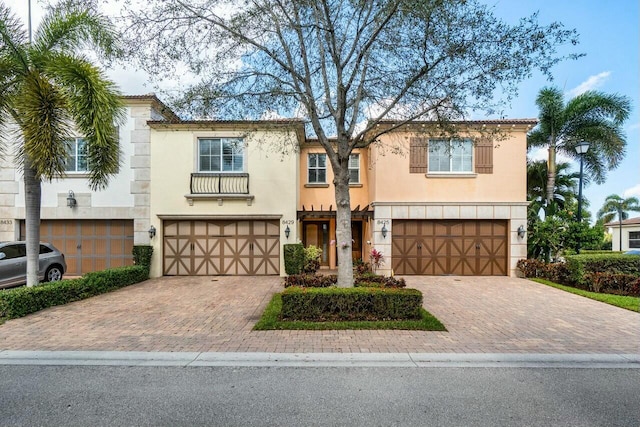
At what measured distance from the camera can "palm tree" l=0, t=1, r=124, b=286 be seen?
6738 millimetres

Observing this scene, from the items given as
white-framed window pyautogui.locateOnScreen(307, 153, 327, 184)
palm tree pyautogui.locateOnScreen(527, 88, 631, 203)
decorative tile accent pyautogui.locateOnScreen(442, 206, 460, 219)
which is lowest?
decorative tile accent pyautogui.locateOnScreen(442, 206, 460, 219)

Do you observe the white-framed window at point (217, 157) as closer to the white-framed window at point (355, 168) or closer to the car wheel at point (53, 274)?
the white-framed window at point (355, 168)

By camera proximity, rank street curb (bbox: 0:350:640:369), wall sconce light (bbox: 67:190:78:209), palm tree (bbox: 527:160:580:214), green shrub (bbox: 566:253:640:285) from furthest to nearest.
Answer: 1. palm tree (bbox: 527:160:580:214)
2. wall sconce light (bbox: 67:190:78:209)
3. green shrub (bbox: 566:253:640:285)
4. street curb (bbox: 0:350:640:369)

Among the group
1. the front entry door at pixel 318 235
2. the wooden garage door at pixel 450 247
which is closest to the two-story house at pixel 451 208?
the wooden garage door at pixel 450 247

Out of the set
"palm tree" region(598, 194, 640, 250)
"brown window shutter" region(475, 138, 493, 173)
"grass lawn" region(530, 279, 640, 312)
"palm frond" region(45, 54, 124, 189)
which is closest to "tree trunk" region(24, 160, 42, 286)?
"palm frond" region(45, 54, 124, 189)

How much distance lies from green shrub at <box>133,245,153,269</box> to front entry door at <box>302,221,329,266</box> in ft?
21.9

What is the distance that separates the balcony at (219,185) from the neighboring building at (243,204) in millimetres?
40

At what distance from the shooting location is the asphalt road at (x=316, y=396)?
3.20 meters

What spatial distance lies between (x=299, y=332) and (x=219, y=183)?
8307mm

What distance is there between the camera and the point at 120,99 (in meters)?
7.48

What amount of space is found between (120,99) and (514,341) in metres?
9.70

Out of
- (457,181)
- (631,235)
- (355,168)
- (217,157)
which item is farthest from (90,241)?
(631,235)

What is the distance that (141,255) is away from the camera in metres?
12.0

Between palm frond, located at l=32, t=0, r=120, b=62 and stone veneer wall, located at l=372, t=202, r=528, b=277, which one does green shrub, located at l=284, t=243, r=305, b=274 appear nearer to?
stone veneer wall, located at l=372, t=202, r=528, b=277
